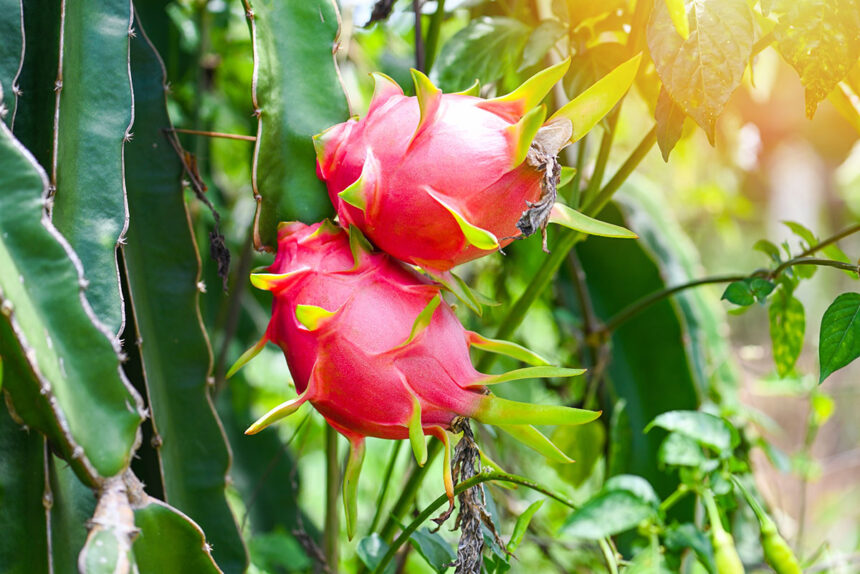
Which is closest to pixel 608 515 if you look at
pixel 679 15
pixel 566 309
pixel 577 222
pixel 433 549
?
pixel 433 549


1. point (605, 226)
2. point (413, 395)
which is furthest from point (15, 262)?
point (605, 226)

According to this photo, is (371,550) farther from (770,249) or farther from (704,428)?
(770,249)

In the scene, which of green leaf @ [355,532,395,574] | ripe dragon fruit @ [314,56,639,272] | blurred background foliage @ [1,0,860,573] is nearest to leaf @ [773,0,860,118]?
blurred background foliage @ [1,0,860,573]

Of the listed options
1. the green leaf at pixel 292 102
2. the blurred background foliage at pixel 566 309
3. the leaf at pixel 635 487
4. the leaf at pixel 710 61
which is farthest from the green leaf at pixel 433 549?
the leaf at pixel 710 61

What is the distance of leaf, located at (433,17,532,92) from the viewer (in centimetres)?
70

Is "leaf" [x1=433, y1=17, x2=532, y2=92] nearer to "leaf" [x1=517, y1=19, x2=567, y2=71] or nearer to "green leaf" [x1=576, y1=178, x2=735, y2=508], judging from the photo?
"leaf" [x1=517, y1=19, x2=567, y2=71]

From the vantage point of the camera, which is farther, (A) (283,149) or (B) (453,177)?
(A) (283,149)

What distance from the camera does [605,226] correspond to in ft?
1.74

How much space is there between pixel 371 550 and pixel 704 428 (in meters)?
0.30

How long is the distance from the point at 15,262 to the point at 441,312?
0.83ft

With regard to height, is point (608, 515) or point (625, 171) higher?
point (625, 171)

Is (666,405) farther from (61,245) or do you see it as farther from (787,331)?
(61,245)

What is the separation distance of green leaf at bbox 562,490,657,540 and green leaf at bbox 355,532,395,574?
0.15 m

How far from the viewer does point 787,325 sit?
0.70 meters
